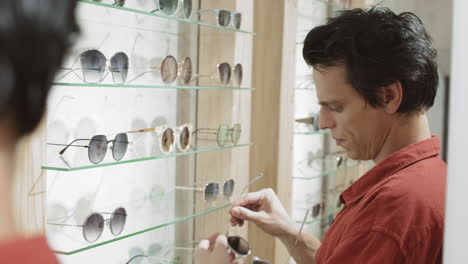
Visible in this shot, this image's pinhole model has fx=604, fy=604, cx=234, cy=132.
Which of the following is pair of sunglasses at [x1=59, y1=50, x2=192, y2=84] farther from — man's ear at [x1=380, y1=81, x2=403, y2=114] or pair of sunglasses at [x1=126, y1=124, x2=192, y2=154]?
man's ear at [x1=380, y1=81, x2=403, y2=114]

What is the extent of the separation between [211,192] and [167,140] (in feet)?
1.52

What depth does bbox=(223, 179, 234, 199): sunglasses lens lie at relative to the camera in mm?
3124

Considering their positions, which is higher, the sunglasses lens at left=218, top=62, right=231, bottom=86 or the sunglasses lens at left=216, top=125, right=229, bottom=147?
the sunglasses lens at left=218, top=62, right=231, bottom=86

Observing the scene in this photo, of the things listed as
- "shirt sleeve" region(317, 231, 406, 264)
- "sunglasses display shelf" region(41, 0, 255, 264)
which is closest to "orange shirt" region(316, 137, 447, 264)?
"shirt sleeve" region(317, 231, 406, 264)

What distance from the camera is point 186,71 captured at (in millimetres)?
2855

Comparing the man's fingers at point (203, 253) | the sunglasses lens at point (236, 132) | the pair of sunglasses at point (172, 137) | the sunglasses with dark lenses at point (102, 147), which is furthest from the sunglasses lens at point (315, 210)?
the man's fingers at point (203, 253)

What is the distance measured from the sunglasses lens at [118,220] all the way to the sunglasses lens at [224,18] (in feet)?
3.47

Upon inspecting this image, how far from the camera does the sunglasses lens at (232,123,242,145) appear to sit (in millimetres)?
3174

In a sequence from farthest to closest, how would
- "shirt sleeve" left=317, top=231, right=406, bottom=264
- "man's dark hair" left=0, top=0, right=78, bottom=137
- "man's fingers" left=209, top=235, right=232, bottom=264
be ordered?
"man's fingers" left=209, top=235, right=232, bottom=264 → "shirt sleeve" left=317, top=231, right=406, bottom=264 → "man's dark hair" left=0, top=0, right=78, bottom=137

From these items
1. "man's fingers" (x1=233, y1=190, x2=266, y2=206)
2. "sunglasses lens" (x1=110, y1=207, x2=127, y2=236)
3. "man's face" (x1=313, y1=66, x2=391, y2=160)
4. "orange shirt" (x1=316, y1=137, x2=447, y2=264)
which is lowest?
"sunglasses lens" (x1=110, y1=207, x2=127, y2=236)

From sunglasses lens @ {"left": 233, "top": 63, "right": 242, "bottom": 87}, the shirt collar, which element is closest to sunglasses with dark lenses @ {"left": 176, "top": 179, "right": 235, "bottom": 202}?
sunglasses lens @ {"left": 233, "top": 63, "right": 242, "bottom": 87}

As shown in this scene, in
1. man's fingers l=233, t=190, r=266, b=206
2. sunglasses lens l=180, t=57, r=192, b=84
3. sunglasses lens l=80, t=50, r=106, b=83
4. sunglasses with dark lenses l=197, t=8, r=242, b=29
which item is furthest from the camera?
sunglasses with dark lenses l=197, t=8, r=242, b=29

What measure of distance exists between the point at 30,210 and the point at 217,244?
57cm

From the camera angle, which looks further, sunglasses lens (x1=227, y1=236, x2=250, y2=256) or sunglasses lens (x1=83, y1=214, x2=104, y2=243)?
sunglasses lens (x1=83, y1=214, x2=104, y2=243)
